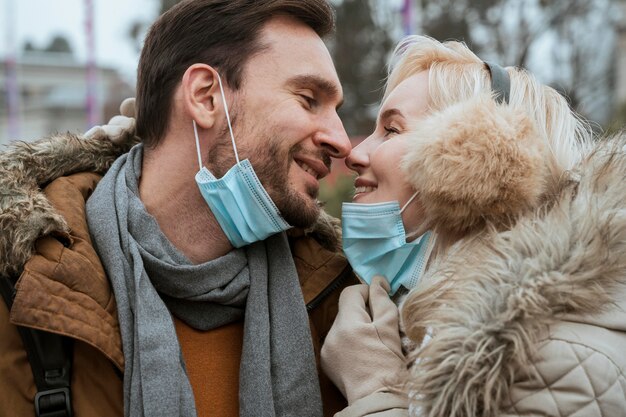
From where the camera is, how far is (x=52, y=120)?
47188 mm

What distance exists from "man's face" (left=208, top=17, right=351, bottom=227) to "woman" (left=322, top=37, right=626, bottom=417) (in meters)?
0.16

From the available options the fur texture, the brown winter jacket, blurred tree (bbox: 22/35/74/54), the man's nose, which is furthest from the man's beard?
blurred tree (bbox: 22/35/74/54)

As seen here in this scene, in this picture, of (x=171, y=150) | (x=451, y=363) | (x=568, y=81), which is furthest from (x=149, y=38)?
(x=568, y=81)

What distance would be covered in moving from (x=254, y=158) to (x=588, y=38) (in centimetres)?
1721

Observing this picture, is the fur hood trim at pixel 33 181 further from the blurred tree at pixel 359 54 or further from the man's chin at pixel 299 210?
the blurred tree at pixel 359 54

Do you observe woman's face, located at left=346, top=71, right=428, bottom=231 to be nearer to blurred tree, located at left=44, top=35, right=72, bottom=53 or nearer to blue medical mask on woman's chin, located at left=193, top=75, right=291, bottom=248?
blue medical mask on woman's chin, located at left=193, top=75, right=291, bottom=248

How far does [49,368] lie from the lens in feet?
7.63

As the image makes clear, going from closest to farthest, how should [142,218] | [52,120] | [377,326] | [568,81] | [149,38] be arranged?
[377,326] < [142,218] < [149,38] < [568,81] < [52,120]

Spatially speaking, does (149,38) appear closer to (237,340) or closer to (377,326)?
(237,340)

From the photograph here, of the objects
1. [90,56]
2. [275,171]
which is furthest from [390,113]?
[90,56]

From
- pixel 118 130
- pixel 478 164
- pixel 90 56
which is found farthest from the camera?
pixel 90 56

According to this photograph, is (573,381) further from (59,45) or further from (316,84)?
(59,45)

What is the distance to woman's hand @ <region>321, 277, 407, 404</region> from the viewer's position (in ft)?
8.00

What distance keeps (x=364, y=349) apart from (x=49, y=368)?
97 centimetres
